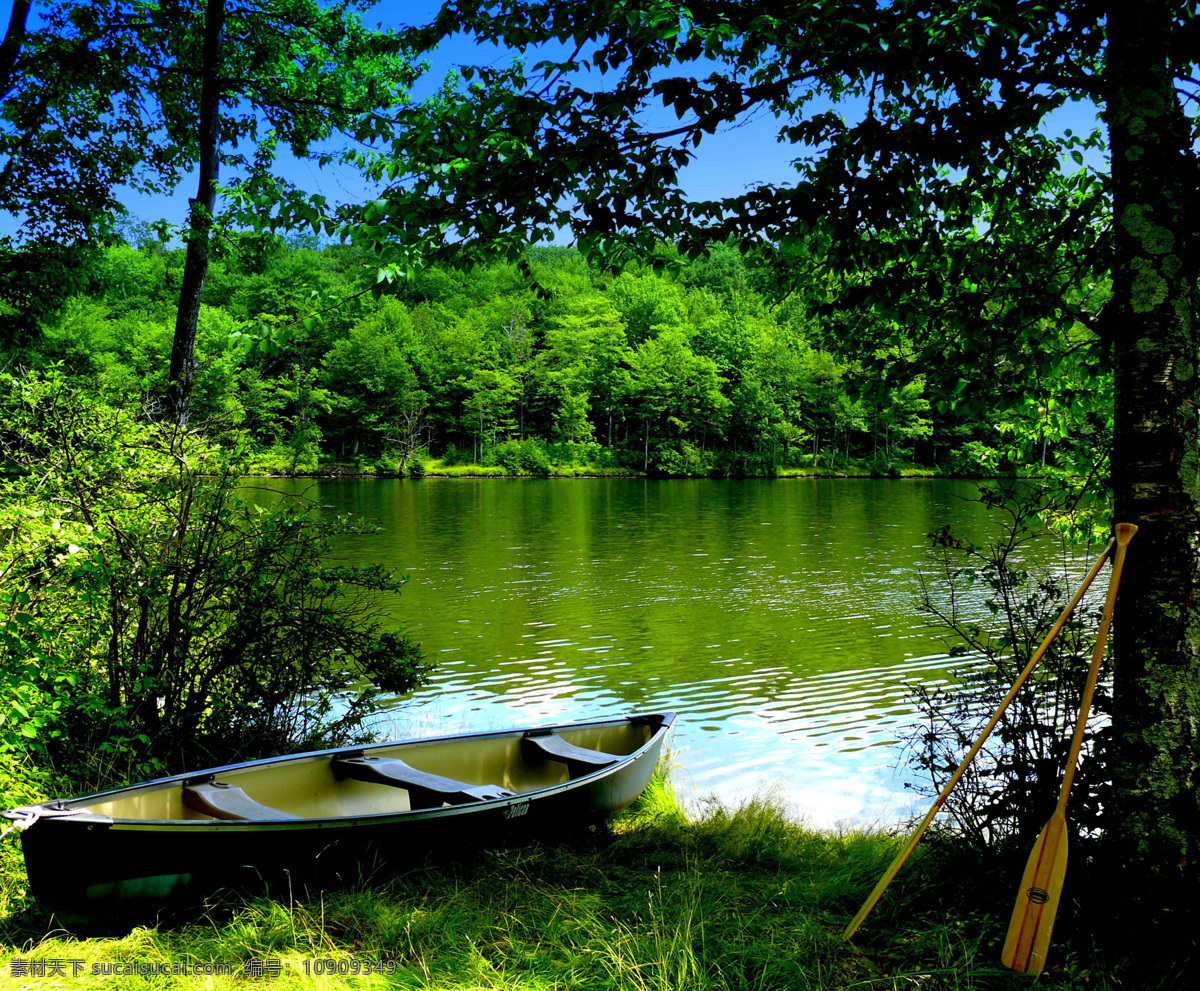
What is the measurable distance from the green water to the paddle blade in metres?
1.44

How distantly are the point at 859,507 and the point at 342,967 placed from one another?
34.6 meters

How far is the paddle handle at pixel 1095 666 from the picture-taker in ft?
9.83

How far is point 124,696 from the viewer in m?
5.53

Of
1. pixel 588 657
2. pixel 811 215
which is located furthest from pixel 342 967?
pixel 588 657

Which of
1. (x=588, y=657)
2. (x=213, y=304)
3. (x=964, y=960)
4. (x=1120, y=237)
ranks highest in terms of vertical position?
(x=213, y=304)

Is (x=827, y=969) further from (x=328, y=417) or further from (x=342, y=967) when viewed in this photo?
(x=328, y=417)

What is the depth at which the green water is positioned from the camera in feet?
26.7

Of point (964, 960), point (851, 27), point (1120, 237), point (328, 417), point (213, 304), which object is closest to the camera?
point (964, 960)

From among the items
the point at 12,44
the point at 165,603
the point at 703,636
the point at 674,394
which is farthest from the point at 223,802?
the point at 674,394

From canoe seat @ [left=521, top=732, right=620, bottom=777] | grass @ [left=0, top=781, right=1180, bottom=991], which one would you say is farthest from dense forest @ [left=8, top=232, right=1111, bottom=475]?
grass @ [left=0, top=781, right=1180, bottom=991]

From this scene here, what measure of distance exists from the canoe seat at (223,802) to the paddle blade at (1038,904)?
3355 mm

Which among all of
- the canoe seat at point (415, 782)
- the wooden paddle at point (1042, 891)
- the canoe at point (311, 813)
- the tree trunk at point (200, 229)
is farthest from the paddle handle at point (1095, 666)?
the tree trunk at point (200, 229)

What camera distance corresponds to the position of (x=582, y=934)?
375cm

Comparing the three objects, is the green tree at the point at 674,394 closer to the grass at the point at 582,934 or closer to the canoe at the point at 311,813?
the canoe at the point at 311,813
